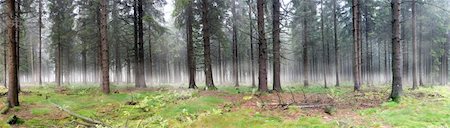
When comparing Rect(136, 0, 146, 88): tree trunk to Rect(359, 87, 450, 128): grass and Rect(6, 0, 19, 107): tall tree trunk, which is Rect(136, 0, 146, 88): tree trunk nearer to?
Rect(6, 0, 19, 107): tall tree trunk

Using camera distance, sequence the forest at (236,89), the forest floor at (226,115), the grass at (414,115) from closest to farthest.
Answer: the grass at (414,115)
the forest floor at (226,115)
the forest at (236,89)

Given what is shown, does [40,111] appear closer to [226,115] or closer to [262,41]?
[226,115]

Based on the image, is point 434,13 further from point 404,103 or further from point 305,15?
point 404,103

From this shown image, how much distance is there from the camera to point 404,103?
468 inches

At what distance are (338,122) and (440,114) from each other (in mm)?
3244

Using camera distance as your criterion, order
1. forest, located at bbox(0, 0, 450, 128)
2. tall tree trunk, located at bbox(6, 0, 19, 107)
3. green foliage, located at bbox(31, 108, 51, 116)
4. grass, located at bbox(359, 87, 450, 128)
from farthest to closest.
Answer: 1. tall tree trunk, located at bbox(6, 0, 19, 107)
2. green foliage, located at bbox(31, 108, 51, 116)
3. forest, located at bbox(0, 0, 450, 128)
4. grass, located at bbox(359, 87, 450, 128)

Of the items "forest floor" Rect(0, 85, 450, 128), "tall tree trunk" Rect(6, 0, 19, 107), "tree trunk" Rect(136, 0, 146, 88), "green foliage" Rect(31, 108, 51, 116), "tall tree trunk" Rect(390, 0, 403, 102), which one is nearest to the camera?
"forest floor" Rect(0, 85, 450, 128)

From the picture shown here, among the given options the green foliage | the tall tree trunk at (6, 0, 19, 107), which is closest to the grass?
the green foliage

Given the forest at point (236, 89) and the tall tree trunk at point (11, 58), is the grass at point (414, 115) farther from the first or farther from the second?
the tall tree trunk at point (11, 58)

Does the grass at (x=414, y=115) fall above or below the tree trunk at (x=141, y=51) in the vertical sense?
below

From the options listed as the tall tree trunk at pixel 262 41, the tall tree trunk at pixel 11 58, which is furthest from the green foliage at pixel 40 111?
the tall tree trunk at pixel 262 41

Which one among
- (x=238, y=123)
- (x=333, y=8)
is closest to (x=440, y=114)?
(x=238, y=123)

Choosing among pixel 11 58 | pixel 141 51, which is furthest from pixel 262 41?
pixel 141 51

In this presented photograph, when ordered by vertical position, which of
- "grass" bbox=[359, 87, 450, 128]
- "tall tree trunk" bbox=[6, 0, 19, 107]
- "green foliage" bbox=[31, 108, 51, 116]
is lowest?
"green foliage" bbox=[31, 108, 51, 116]
